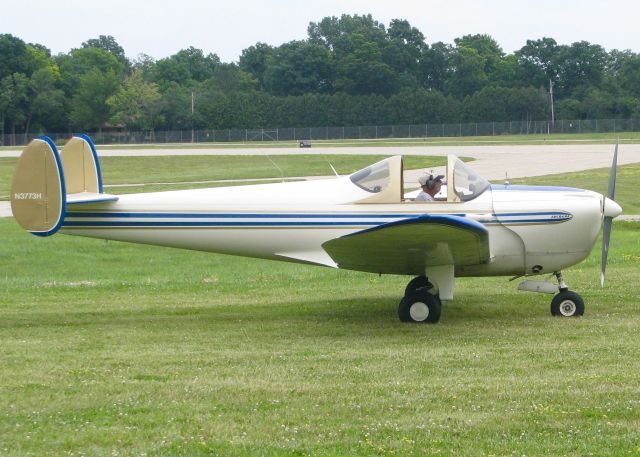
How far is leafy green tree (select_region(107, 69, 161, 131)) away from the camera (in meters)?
91.6

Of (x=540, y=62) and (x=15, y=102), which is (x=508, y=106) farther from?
(x=15, y=102)

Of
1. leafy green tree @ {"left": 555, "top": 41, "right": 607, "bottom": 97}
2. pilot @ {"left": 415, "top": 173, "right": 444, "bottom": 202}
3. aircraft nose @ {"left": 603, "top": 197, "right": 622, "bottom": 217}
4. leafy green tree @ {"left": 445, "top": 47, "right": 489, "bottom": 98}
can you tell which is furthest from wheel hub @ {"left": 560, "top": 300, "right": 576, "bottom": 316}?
leafy green tree @ {"left": 445, "top": 47, "right": 489, "bottom": 98}

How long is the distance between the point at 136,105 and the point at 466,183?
83.6 m

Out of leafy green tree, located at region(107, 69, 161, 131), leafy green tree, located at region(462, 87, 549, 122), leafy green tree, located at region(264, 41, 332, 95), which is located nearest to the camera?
leafy green tree, located at region(107, 69, 161, 131)

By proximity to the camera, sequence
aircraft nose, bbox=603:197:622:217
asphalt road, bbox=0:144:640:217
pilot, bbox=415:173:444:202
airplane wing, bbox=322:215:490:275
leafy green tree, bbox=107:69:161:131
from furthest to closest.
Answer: leafy green tree, bbox=107:69:161:131 → asphalt road, bbox=0:144:640:217 → aircraft nose, bbox=603:197:622:217 → pilot, bbox=415:173:444:202 → airplane wing, bbox=322:215:490:275

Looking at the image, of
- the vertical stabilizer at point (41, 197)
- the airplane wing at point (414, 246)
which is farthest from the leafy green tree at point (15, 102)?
the airplane wing at point (414, 246)

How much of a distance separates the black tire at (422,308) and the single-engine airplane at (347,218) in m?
0.01

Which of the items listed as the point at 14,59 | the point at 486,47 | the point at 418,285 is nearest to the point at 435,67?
the point at 486,47

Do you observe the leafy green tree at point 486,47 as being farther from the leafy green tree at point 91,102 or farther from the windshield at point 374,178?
the windshield at point 374,178

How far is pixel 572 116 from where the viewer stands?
97000mm

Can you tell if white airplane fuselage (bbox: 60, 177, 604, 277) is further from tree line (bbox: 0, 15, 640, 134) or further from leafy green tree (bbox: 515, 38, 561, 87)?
leafy green tree (bbox: 515, 38, 561, 87)

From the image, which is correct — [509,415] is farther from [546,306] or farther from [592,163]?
[592,163]

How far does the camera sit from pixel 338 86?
112 m

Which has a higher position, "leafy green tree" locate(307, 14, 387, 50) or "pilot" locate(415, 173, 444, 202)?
"leafy green tree" locate(307, 14, 387, 50)
